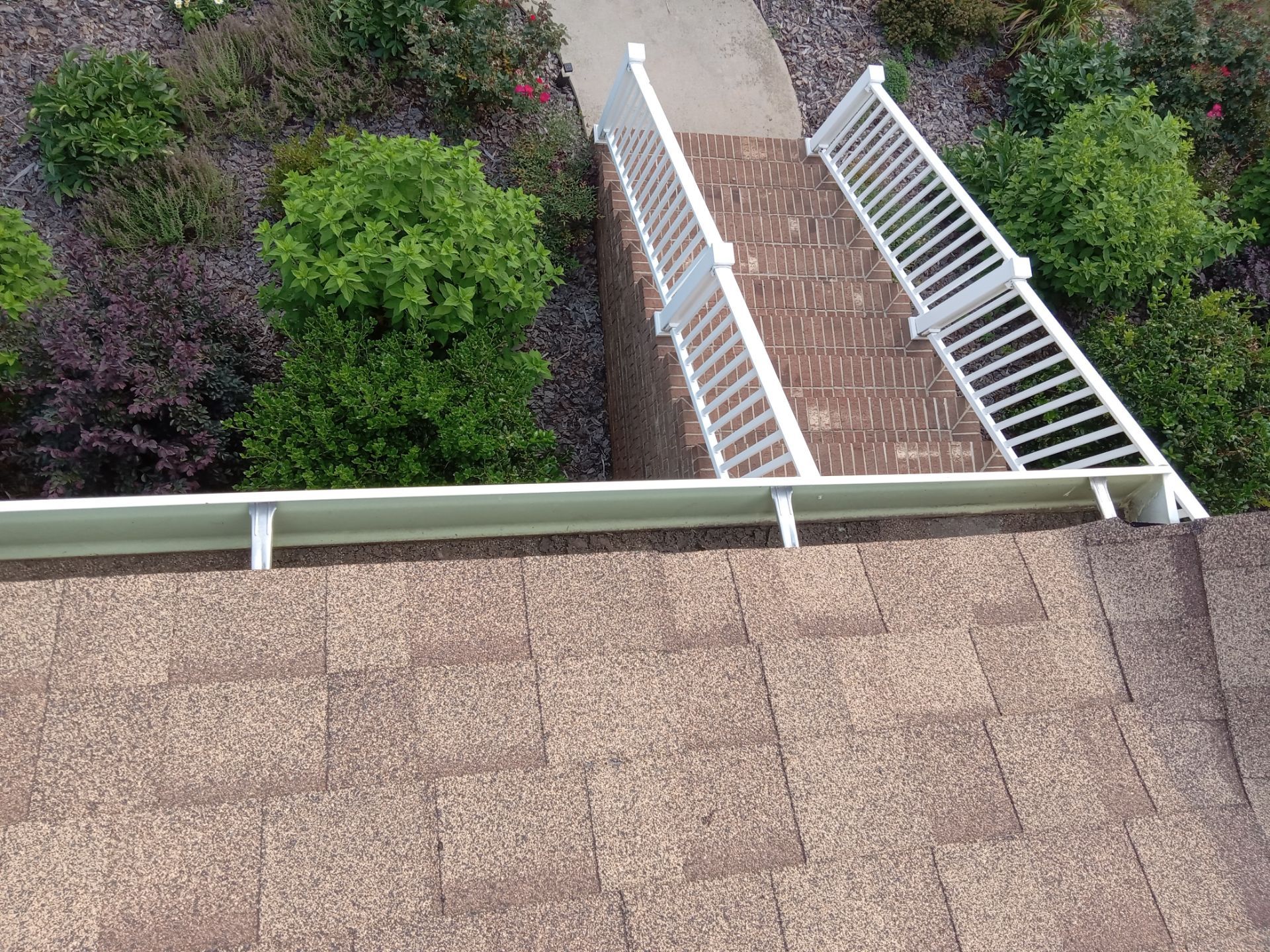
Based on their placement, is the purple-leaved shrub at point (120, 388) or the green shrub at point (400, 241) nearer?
the purple-leaved shrub at point (120, 388)

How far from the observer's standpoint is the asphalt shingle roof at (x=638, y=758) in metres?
1.95

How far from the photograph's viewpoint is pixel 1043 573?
9.52ft

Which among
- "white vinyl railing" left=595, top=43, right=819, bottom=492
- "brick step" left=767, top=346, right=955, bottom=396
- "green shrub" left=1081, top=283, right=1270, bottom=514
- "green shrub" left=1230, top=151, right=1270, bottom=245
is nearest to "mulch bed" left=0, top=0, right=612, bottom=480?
"white vinyl railing" left=595, top=43, right=819, bottom=492

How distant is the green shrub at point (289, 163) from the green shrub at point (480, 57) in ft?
2.79

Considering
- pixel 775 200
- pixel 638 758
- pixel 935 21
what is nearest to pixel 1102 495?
pixel 638 758

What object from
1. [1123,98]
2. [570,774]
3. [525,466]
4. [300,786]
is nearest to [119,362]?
[525,466]

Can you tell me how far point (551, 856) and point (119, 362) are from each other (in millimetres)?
3373

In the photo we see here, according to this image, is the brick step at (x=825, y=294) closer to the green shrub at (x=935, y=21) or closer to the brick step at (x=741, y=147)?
the brick step at (x=741, y=147)

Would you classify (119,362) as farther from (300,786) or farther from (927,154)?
(927,154)

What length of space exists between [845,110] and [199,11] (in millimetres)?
4889

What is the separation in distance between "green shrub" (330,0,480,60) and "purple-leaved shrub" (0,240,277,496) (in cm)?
261

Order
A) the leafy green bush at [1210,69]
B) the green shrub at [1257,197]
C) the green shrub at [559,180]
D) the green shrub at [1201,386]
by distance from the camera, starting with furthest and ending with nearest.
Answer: the leafy green bush at [1210,69]
the green shrub at [1257,197]
the green shrub at [559,180]
the green shrub at [1201,386]

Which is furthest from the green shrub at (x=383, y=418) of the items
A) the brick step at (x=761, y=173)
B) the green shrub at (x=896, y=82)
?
the green shrub at (x=896, y=82)

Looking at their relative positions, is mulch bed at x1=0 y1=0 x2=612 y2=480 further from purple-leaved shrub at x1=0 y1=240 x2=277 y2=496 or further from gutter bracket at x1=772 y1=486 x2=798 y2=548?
gutter bracket at x1=772 y1=486 x2=798 y2=548
